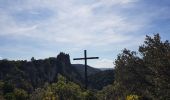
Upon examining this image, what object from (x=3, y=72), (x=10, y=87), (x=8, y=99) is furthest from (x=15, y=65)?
(x=8, y=99)

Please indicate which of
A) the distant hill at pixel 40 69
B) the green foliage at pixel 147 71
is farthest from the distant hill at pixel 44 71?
the green foliage at pixel 147 71

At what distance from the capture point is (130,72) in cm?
2888

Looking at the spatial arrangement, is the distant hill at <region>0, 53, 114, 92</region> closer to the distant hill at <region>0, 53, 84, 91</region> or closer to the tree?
the distant hill at <region>0, 53, 84, 91</region>

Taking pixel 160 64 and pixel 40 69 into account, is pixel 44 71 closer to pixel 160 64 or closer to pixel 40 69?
pixel 40 69

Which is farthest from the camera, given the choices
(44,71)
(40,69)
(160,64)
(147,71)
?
(44,71)

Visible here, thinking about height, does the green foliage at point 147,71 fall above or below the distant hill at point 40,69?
below

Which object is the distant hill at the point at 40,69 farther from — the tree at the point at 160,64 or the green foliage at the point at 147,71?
the tree at the point at 160,64

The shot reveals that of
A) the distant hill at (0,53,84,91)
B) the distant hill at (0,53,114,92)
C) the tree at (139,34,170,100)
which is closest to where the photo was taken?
the tree at (139,34,170,100)

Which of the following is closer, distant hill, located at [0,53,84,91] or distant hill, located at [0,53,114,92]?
distant hill, located at [0,53,114,92]

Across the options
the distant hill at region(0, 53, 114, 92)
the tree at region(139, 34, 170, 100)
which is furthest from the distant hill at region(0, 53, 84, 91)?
the tree at region(139, 34, 170, 100)

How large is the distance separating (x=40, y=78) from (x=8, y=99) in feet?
401

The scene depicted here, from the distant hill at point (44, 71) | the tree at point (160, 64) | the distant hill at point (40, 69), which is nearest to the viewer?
the tree at point (160, 64)

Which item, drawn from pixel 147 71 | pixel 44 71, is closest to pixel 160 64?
pixel 147 71

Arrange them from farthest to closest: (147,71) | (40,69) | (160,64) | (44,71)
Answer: (44,71) < (40,69) < (147,71) < (160,64)
